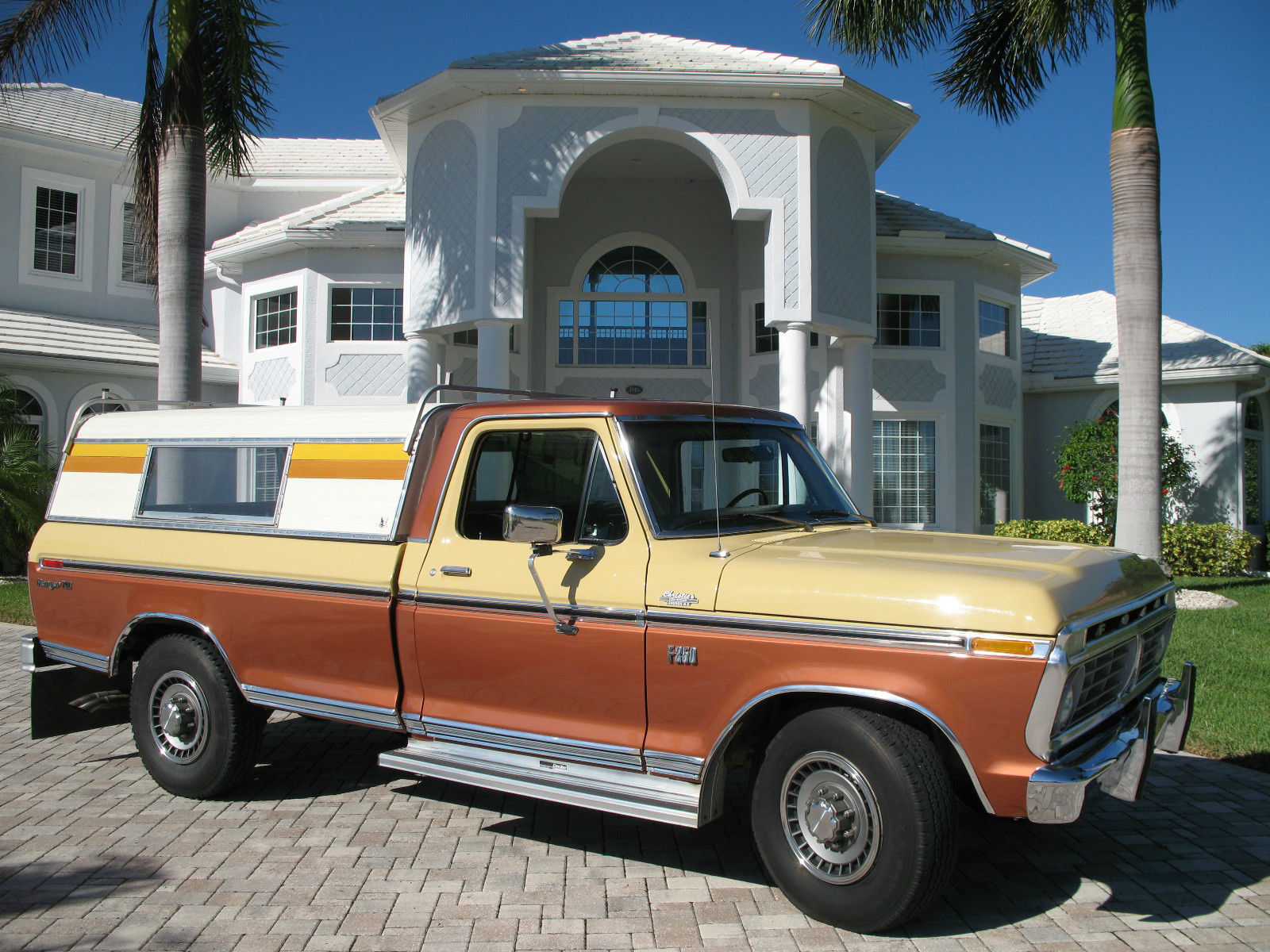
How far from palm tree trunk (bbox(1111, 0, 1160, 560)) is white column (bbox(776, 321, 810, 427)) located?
150 inches

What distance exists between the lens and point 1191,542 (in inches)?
669

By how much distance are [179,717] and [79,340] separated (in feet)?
50.4

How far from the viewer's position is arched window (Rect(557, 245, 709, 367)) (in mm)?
17547

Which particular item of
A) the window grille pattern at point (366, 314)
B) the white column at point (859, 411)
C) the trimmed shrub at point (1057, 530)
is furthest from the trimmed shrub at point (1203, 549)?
the window grille pattern at point (366, 314)

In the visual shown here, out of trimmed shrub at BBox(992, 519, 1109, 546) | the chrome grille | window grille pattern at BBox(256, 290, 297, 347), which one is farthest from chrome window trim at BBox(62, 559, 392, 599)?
trimmed shrub at BBox(992, 519, 1109, 546)

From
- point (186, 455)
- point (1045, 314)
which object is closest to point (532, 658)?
point (186, 455)

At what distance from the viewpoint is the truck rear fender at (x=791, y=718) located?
3.57m

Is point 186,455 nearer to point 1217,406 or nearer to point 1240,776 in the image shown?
point 1240,776

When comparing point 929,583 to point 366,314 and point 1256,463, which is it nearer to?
point 366,314

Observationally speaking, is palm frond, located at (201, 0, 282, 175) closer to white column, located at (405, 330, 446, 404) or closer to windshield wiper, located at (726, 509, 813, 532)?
white column, located at (405, 330, 446, 404)

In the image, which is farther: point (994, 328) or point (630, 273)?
point (994, 328)

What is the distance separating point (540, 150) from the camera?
535 inches

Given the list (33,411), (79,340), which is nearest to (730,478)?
(33,411)

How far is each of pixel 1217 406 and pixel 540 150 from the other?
13295 mm
